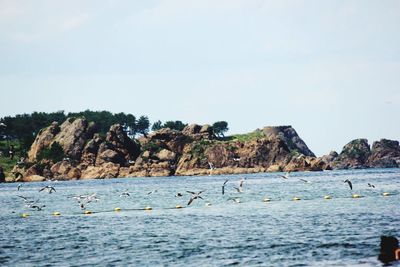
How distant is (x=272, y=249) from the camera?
48.7 meters

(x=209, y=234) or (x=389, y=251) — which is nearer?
(x=389, y=251)

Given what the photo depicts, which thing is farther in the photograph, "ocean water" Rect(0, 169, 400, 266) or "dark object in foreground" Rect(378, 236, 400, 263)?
"ocean water" Rect(0, 169, 400, 266)

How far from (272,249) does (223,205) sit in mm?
42976

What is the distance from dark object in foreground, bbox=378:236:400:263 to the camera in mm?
41656

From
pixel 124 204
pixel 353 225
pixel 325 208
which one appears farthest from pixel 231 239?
pixel 124 204

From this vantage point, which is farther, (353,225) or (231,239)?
(353,225)

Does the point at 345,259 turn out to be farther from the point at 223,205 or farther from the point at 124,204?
the point at 124,204

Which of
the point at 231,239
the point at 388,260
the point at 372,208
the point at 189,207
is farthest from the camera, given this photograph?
the point at 189,207

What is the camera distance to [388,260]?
41562mm

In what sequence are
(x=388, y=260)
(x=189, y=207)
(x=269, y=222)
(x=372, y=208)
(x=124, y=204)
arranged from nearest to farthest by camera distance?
(x=388, y=260) → (x=269, y=222) → (x=372, y=208) → (x=189, y=207) → (x=124, y=204)

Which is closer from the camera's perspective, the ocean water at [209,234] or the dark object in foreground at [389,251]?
the dark object in foreground at [389,251]

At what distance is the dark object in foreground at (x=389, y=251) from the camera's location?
137 feet

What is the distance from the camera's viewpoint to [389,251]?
42.0m

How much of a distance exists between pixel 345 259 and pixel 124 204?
61837 mm
